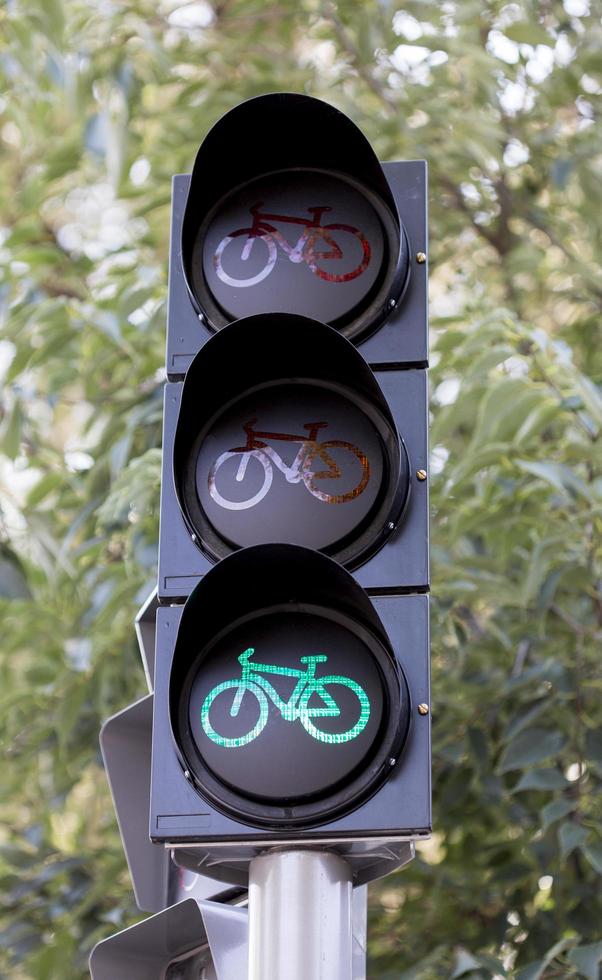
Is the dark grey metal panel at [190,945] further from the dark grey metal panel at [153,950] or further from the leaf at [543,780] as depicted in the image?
the leaf at [543,780]

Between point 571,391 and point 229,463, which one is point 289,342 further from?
point 571,391

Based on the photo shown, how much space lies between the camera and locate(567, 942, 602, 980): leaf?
2.47 m

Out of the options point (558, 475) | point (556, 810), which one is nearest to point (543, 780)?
point (556, 810)

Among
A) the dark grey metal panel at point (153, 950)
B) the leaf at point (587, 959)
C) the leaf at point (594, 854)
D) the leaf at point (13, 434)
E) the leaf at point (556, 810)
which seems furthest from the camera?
the leaf at point (13, 434)

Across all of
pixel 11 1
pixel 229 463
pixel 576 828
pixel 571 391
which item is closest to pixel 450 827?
pixel 576 828

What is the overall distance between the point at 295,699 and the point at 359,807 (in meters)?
0.16

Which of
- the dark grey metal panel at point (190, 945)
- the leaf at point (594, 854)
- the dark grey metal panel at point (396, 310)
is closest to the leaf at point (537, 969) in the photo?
the leaf at point (594, 854)

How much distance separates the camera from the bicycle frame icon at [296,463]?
199cm

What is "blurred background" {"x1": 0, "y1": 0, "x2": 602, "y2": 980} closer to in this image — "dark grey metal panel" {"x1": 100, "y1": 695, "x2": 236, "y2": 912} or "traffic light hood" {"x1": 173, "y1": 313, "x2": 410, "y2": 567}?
"dark grey metal panel" {"x1": 100, "y1": 695, "x2": 236, "y2": 912}

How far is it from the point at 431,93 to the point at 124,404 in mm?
1681

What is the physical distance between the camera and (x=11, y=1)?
171 inches

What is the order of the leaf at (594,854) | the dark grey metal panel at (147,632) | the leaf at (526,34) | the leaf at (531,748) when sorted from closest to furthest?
1. the dark grey metal panel at (147,632)
2. the leaf at (594,854)
3. the leaf at (531,748)
4. the leaf at (526,34)

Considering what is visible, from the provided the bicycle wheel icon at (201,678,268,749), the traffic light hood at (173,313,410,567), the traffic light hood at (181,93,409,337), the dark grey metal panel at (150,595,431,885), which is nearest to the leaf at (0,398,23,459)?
the traffic light hood at (181,93,409,337)

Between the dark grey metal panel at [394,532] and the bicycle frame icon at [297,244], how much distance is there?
20 cm
